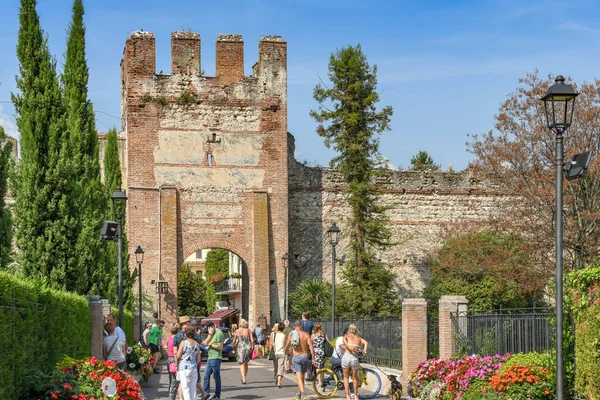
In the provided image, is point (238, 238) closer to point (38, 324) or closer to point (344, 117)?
point (344, 117)

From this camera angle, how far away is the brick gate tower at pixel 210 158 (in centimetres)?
3766

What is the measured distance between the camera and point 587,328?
1307cm

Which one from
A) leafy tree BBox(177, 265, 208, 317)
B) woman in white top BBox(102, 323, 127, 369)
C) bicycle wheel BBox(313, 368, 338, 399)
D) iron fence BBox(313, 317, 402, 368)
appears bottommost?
leafy tree BBox(177, 265, 208, 317)

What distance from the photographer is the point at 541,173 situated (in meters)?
30.5

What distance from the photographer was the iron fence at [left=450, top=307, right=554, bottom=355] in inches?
683

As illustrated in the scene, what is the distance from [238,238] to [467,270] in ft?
31.6

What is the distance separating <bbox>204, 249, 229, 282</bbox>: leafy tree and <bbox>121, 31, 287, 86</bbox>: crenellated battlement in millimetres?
35133

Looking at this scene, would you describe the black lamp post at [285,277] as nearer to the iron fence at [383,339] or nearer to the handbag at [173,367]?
the iron fence at [383,339]

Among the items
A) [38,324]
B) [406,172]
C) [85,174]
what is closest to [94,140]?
[85,174]

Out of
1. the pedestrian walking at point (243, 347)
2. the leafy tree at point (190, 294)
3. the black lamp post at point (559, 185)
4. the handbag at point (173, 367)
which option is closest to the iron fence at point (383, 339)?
the pedestrian walking at point (243, 347)

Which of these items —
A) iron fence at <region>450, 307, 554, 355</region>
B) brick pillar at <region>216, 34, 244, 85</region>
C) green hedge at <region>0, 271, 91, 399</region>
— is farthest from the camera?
brick pillar at <region>216, 34, 244, 85</region>

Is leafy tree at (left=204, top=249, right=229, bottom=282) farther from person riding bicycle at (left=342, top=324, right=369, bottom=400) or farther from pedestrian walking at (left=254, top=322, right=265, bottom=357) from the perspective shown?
person riding bicycle at (left=342, top=324, right=369, bottom=400)

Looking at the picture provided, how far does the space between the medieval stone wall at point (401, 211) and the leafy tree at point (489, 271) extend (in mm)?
3279

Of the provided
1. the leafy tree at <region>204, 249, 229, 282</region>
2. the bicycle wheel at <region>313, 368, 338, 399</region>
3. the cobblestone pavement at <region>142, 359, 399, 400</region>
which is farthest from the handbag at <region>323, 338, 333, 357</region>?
the leafy tree at <region>204, 249, 229, 282</region>
